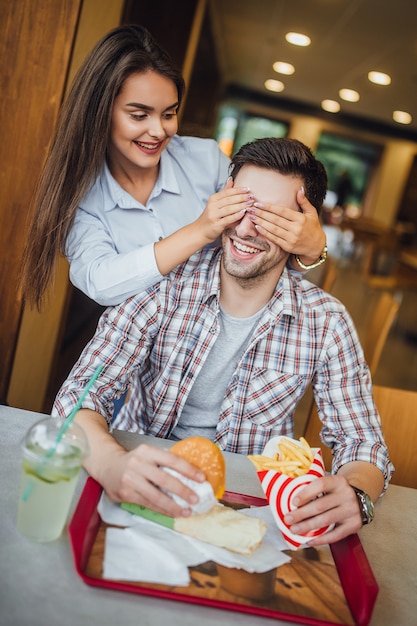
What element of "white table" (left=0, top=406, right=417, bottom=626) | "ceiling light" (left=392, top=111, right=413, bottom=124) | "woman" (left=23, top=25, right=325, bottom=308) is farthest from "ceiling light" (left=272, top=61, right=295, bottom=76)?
"white table" (left=0, top=406, right=417, bottom=626)

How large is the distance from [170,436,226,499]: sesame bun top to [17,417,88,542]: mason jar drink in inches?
6.3

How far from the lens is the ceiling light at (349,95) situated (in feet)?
30.9

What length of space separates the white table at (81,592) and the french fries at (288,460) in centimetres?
23

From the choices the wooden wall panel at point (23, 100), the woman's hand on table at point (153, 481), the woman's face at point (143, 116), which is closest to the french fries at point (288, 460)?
the woman's hand on table at point (153, 481)

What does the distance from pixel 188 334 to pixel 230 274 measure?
0.59 feet

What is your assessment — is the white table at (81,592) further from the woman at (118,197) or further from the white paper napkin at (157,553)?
the woman at (118,197)

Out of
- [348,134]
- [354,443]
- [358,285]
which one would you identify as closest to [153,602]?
[354,443]

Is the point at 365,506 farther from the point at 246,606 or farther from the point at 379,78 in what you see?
the point at 379,78

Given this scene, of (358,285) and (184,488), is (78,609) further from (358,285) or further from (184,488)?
(358,285)

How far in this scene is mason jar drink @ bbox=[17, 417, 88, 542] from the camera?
0.90 meters

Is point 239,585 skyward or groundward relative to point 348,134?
groundward

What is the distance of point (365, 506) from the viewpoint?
3.79 ft

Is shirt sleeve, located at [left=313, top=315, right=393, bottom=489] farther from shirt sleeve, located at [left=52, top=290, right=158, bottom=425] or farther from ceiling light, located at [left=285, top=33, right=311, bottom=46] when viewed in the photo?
ceiling light, located at [left=285, top=33, right=311, bottom=46]

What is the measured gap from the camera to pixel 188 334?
5.08ft
